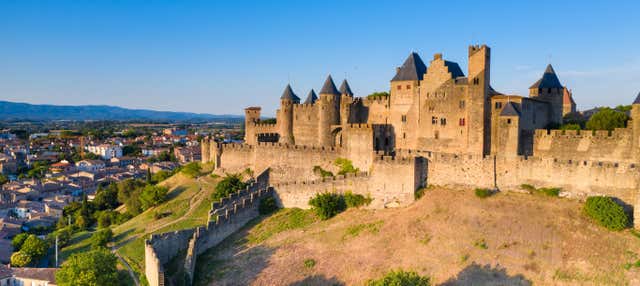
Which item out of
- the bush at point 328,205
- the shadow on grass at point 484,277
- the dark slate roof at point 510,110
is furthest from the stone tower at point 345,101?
the shadow on grass at point 484,277

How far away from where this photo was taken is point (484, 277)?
794 inches

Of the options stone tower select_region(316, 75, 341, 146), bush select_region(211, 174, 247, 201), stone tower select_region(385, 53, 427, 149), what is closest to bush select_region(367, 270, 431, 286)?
stone tower select_region(385, 53, 427, 149)

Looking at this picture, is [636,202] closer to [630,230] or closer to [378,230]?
[630,230]

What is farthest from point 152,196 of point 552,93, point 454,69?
point 552,93

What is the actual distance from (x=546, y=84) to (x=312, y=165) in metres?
15.9

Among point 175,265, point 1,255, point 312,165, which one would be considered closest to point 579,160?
point 312,165

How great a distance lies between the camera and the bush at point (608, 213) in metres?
21.8

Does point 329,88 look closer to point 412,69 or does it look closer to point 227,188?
point 412,69

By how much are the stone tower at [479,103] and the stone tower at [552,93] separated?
5.20 m

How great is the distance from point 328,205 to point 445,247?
319 inches

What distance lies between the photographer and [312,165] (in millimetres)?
33969

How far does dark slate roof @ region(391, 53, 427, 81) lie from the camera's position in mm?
32250

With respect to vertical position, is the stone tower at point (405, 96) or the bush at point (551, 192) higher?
the stone tower at point (405, 96)

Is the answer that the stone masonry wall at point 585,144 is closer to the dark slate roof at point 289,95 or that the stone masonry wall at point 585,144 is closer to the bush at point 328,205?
the bush at point 328,205
